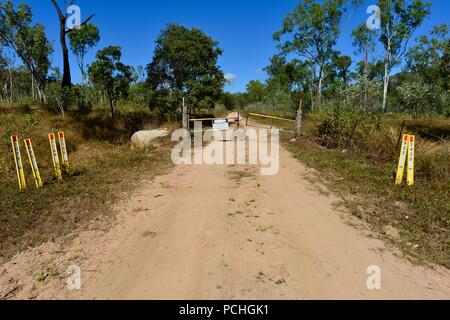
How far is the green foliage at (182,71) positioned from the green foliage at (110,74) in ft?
14.7

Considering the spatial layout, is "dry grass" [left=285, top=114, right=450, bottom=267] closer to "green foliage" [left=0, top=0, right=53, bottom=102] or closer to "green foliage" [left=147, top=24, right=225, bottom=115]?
"green foliage" [left=147, top=24, right=225, bottom=115]

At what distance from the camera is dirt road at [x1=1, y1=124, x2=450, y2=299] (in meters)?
2.90

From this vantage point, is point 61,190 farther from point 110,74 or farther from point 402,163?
point 110,74

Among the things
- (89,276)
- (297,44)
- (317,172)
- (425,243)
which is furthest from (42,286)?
(297,44)

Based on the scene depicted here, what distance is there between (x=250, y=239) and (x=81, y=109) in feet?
53.1

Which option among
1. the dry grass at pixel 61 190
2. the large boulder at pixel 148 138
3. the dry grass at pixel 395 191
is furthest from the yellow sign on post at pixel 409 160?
the large boulder at pixel 148 138

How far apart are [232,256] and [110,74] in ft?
46.5

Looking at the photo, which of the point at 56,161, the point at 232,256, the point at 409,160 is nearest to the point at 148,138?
the point at 56,161

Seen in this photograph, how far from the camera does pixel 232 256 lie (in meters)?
3.51

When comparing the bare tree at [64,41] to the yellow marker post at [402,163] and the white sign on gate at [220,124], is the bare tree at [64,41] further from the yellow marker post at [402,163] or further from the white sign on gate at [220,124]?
the yellow marker post at [402,163]

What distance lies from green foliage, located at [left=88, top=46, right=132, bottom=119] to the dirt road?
37.0ft

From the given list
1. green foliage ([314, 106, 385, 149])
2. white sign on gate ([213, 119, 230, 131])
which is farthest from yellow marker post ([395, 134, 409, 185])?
white sign on gate ([213, 119, 230, 131])

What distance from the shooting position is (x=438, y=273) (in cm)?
319
